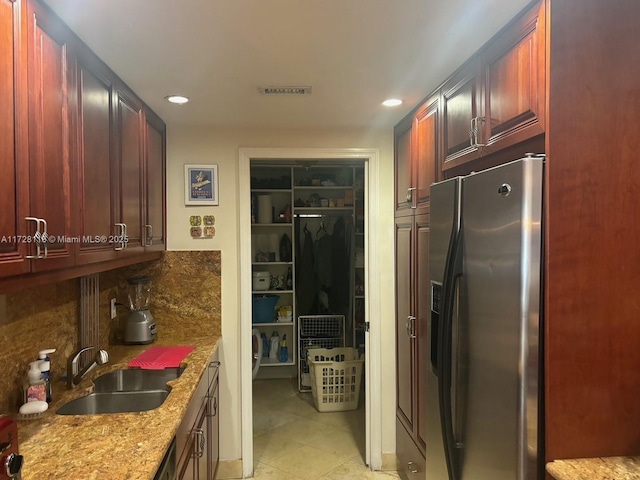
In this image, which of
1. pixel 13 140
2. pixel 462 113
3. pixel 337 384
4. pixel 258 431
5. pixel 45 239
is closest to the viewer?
pixel 13 140

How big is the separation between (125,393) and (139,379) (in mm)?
204

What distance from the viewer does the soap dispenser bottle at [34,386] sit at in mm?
1563

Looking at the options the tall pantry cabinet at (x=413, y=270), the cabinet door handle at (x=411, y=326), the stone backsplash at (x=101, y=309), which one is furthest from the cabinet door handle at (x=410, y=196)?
the stone backsplash at (x=101, y=309)

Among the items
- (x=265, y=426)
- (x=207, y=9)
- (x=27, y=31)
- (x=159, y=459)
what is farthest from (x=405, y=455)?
(x=27, y=31)

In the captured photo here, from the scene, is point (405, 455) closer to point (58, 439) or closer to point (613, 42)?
point (58, 439)

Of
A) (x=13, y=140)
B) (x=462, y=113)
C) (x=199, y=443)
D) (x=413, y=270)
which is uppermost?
(x=462, y=113)

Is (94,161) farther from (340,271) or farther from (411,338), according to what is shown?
(340,271)

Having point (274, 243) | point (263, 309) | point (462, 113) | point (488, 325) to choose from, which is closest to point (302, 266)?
point (274, 243)

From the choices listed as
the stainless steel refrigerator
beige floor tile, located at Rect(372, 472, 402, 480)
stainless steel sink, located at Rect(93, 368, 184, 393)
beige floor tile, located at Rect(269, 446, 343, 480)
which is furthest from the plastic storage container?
the stainless steel refrigerator

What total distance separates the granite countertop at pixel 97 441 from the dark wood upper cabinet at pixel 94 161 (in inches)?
22.6

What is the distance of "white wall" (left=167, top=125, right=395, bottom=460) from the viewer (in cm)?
276

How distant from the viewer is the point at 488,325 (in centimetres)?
139

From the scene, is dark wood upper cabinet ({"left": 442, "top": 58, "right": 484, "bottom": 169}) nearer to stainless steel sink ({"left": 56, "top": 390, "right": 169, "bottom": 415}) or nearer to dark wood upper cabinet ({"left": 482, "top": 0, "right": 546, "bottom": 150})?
dark wood upper cabinet ({"left": 482, "top": 0, "right": 546, "bottom": 150})

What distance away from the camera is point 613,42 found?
48.7 inches
